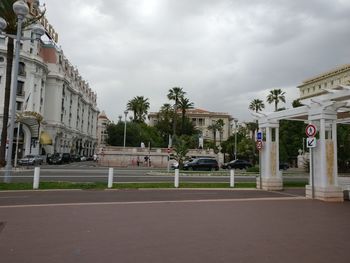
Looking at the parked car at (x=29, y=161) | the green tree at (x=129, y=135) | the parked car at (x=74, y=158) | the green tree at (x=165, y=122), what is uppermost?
the green tree at (x=165, y=122)

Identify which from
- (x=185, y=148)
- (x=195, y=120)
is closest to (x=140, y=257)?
(x=185, y=148)

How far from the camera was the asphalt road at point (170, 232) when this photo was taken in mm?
5991

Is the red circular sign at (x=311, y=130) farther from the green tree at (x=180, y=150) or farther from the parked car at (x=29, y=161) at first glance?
the parked car at (x=29, y=161)

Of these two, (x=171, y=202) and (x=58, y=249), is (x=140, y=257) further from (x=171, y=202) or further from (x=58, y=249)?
(x=171, y=202)

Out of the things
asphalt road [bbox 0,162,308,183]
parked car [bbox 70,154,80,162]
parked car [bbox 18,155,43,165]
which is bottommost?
asphalt road [bbox 0,162,308,183]

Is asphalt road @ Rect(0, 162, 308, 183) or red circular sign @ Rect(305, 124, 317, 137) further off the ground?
red circular sign @ Rect(305, 124, 317, 137)

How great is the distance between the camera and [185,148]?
39.9 metres

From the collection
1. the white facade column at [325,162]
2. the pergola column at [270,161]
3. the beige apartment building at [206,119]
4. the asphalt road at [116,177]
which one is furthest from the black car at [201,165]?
the beige apartment building at [206,119]

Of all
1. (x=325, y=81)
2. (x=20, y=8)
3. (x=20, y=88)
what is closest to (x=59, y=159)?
(x=20, y=88)

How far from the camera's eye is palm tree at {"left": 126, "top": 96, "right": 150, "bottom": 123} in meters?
95.0

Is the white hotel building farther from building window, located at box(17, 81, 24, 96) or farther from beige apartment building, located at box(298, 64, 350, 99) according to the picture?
beige apartment building, located at box(298, 64, 350, 99)

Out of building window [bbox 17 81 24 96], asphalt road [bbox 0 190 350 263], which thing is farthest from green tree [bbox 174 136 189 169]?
building window [bbox 17 81 24 96]

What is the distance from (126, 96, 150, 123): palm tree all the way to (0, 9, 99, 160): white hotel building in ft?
43.0

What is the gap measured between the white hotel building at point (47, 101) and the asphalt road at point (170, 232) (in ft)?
129
